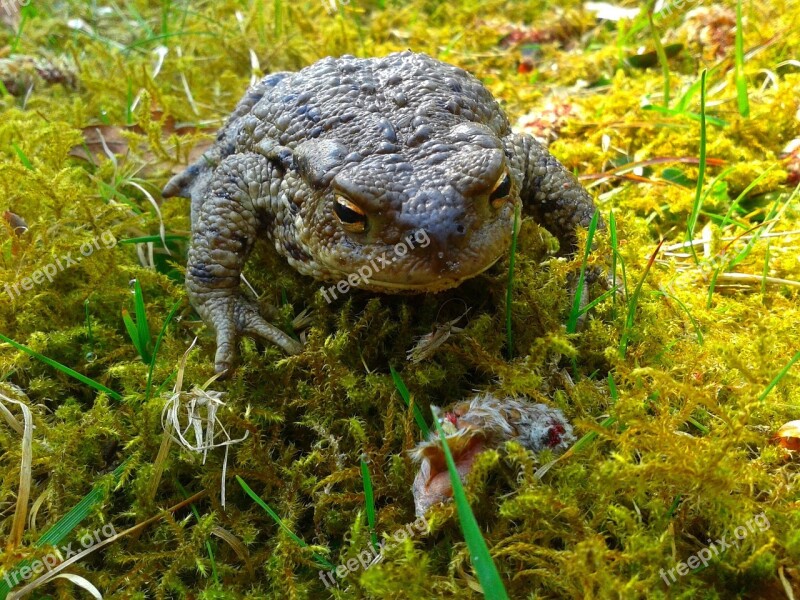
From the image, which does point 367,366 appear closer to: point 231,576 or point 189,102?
point 231,576

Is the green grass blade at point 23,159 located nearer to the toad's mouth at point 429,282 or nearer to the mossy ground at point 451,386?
the mossy ground at point 451,386

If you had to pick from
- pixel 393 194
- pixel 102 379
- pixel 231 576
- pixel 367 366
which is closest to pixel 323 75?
pixel 393 194

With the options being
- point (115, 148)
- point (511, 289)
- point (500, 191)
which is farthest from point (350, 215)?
point (115, 148)

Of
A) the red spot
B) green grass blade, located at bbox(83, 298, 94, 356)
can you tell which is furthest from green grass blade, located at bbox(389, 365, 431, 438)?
green grass blade, located at bbox(83, 298, 94, 356)

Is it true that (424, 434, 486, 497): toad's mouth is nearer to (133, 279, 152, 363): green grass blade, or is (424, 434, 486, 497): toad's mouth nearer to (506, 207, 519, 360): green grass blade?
(506, 207, 519, 360): green grass blade

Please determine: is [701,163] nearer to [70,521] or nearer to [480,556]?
[480,556]

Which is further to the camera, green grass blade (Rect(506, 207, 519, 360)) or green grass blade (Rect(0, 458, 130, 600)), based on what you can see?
green grass blade (Rect(506, 207, 519, 360))
